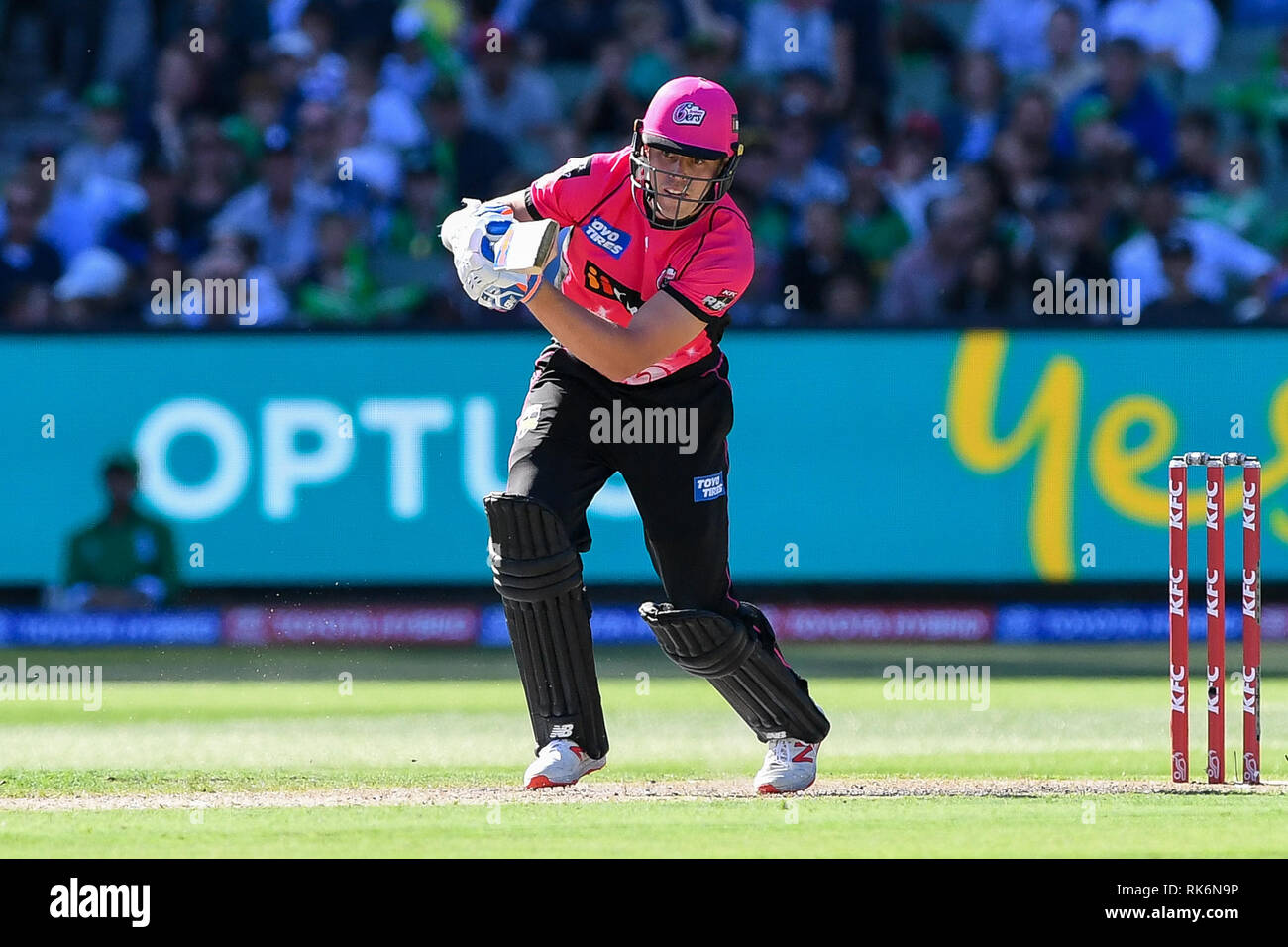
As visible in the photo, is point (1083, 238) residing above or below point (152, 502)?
above

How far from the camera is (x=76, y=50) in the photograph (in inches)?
587

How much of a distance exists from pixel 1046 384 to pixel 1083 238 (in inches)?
62.7

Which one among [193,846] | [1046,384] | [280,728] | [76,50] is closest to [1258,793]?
[193,846]

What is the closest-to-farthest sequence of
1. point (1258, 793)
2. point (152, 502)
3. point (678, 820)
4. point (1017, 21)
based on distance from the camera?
point (678, 820), point (1258, 793), point (152, 502), point (1017, 21)

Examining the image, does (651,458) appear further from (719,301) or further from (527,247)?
(527,247)

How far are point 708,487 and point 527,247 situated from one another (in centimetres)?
96

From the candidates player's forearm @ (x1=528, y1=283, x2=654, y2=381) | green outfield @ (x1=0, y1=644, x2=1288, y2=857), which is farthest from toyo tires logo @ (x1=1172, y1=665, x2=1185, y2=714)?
player's forearm @ (x1=528, y1=283, x2=654, y2=381)

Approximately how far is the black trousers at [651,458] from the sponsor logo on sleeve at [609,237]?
34 centimetres

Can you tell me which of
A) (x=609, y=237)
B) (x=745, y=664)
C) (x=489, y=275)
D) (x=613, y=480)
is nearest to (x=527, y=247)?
(x=489, y=275)

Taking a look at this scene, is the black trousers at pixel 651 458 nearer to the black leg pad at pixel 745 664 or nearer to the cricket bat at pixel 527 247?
the black leg pad at pixel 745 664

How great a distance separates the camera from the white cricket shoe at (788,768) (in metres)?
6.34

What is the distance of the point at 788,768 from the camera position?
6359 mm

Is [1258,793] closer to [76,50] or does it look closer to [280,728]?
[280,728]

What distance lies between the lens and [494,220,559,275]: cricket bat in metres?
5.73
